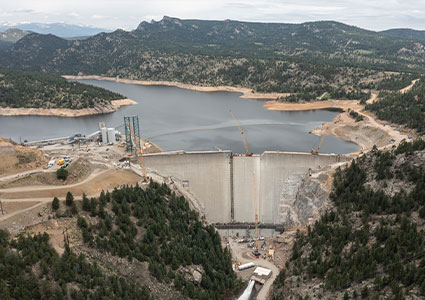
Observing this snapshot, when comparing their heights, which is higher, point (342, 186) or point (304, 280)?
point (342, 186)

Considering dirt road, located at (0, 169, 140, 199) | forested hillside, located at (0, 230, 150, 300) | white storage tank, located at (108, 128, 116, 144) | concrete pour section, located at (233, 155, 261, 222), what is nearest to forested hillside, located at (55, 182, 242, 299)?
dirt road, located at (0, 169, 140, 199)

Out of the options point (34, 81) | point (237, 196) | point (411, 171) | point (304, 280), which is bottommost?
point (304, 280)

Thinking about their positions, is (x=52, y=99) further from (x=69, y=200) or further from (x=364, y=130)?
(x=364, y=130)

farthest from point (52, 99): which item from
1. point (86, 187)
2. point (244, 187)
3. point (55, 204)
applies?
point (55, 204)

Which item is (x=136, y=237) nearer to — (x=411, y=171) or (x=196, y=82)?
(x=411, y=171)

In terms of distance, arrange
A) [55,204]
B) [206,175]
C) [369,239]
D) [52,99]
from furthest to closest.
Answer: [52,99]
[206,175]
[369,239]
[55,204]

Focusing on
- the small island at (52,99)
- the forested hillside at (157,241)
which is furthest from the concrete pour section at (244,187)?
the small island at (52,99)

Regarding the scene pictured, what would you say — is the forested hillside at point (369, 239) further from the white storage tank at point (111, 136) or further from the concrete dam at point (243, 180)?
the white storage tank at point (111, 136)

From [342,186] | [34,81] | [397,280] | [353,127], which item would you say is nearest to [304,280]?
[397,280]
